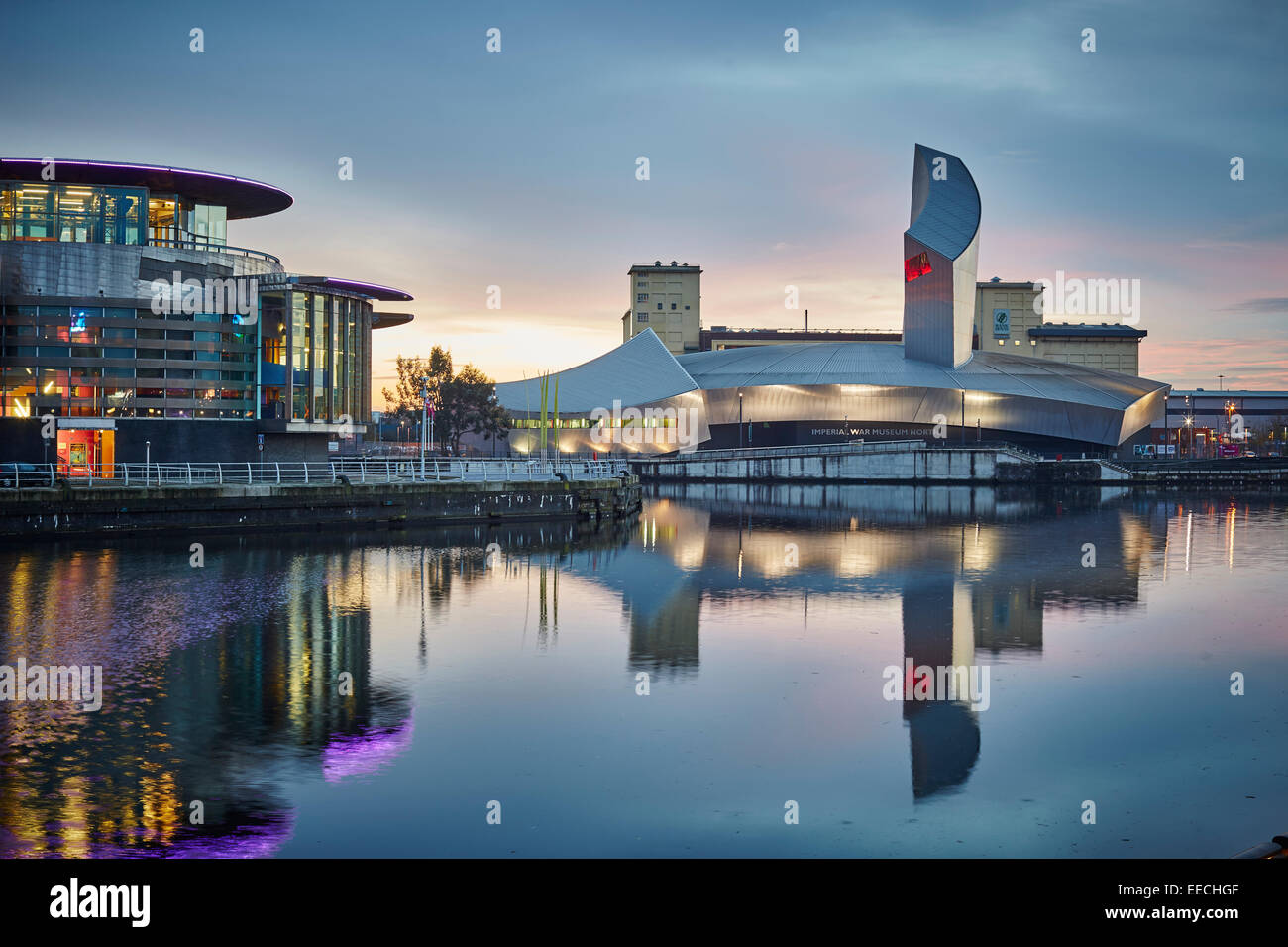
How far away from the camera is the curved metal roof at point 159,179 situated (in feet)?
196

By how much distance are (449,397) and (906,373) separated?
43151mm

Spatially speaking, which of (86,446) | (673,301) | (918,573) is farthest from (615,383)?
(918,573)

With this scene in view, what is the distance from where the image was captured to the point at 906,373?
110 metres

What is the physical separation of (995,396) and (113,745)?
101993mm

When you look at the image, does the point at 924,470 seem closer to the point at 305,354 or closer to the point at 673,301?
the point at 305,354

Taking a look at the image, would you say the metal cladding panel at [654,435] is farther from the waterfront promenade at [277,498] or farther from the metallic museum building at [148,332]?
the waterfront promenade at [277,498]

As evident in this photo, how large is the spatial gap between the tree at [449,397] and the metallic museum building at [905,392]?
11.8 feet

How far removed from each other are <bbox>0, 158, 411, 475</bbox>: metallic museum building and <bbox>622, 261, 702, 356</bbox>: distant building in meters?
94.4

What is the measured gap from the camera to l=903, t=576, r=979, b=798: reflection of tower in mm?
14094

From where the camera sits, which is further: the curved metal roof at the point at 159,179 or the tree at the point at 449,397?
the tree at the point at 449,397

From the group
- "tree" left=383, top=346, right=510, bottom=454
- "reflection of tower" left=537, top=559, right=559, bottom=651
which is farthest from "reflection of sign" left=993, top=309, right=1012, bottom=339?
"reflection of tower" left=537, top=559, right=559, bottom=651

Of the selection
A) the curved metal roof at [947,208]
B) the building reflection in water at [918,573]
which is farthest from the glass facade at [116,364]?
the curved metal roof at [947,208]

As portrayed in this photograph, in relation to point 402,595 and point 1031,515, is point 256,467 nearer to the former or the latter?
point 402,595

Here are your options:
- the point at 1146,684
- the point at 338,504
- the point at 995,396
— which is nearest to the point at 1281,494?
the point at 995,396
